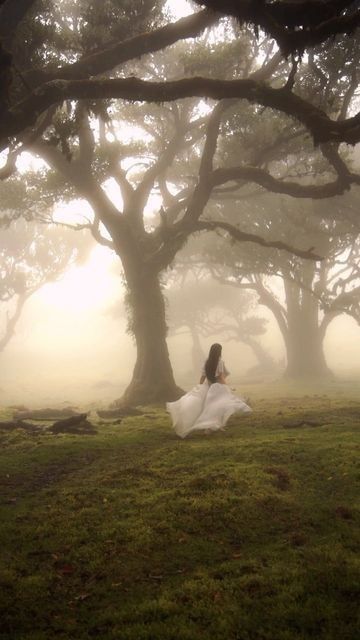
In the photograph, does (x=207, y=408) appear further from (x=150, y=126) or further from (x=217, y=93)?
(x=150, y=126)

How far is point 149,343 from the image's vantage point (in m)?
21.1

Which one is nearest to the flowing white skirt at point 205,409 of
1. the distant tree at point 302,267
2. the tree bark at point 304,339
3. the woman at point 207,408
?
the woman at point 207,408

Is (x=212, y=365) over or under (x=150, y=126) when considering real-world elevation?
under

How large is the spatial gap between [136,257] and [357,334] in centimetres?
8027

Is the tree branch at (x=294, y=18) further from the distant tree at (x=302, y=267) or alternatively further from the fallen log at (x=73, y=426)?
the distant tree at (x=302, y=267)

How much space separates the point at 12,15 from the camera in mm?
13406

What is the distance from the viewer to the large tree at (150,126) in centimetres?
1227

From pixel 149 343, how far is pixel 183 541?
14.7m

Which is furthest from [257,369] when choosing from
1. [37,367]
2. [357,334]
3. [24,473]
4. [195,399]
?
[357,334]

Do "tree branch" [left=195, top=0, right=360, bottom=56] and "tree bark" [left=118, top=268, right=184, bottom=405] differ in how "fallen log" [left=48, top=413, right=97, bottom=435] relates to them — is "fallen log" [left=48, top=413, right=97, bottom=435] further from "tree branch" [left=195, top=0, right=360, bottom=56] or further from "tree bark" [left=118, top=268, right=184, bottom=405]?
"tree branch" [left=195, top=0, right=360, bottom=56]

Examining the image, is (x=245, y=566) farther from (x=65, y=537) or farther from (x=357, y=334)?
(x=357, y=334)

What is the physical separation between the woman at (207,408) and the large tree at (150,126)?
22.1 ft

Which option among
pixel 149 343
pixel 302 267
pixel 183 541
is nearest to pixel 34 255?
pixel 302 267

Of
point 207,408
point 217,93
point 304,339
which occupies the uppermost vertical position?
point 217,93
